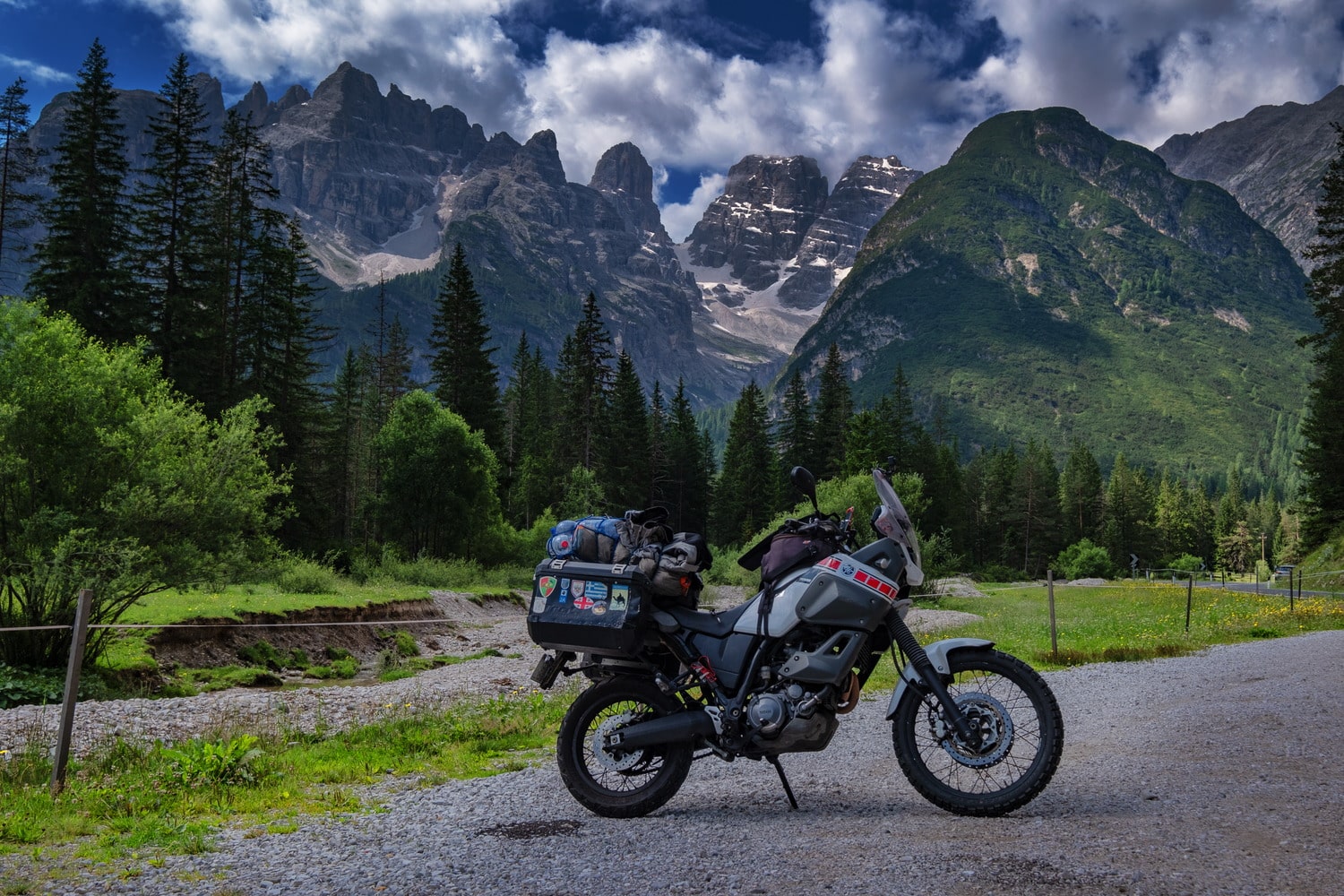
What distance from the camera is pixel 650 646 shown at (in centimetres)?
658

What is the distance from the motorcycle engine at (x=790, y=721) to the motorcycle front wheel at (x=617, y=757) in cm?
72

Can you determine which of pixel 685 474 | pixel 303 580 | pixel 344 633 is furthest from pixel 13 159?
pixel 685 474

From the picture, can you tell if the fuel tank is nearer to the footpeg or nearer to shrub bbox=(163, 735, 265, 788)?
the footpeg

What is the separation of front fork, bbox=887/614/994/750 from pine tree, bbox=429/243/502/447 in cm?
5707

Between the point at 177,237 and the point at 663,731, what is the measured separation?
4363 centimetres

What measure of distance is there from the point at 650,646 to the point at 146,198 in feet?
142

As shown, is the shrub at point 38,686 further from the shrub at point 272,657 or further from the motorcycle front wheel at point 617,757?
the motorcycle front wheel at point 617,757

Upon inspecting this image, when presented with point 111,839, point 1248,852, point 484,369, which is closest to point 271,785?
point 111,839

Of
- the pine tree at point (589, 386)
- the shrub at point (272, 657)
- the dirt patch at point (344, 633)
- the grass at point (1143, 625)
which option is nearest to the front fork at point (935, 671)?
the dirt patch at point (344, 633)

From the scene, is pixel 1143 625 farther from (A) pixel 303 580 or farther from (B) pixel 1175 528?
(B) pixel 1175 528

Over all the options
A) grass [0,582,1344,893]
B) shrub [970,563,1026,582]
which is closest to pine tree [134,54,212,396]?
grass [0,582,1344,893]

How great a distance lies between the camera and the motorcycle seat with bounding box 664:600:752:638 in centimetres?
638

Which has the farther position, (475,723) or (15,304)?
(15,304)

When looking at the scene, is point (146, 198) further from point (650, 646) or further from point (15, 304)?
point (650, 646)
